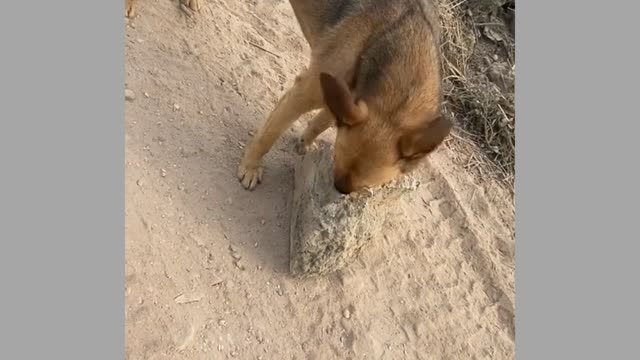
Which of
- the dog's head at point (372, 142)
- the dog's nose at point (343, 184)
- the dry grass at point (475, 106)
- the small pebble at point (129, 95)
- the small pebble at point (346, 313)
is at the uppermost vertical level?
the dog's head at point (372, 142)

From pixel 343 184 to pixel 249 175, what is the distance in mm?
1305

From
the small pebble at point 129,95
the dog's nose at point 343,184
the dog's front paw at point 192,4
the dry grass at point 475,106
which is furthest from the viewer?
the dry grass at point 475,106

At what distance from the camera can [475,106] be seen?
680 cm

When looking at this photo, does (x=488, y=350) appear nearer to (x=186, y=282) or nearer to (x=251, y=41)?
(x=186, y=282)

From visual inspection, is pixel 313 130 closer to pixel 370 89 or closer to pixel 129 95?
pixel 370 89

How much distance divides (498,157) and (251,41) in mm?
2967

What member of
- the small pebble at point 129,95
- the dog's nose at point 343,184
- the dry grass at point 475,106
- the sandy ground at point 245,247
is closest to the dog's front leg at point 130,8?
the sandy ground at point 245,247

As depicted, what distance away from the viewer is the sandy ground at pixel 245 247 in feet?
13.7

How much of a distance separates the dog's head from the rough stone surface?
0.53m

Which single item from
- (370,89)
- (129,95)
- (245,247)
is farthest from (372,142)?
(129,95)

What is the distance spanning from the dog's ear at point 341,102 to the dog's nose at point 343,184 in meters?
0.35

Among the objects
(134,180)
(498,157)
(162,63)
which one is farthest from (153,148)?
(498,157)

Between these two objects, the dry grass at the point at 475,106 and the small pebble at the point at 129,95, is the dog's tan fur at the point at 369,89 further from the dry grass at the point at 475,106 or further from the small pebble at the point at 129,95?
the dry grass at the point at 475,106

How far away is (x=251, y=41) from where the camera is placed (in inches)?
240
